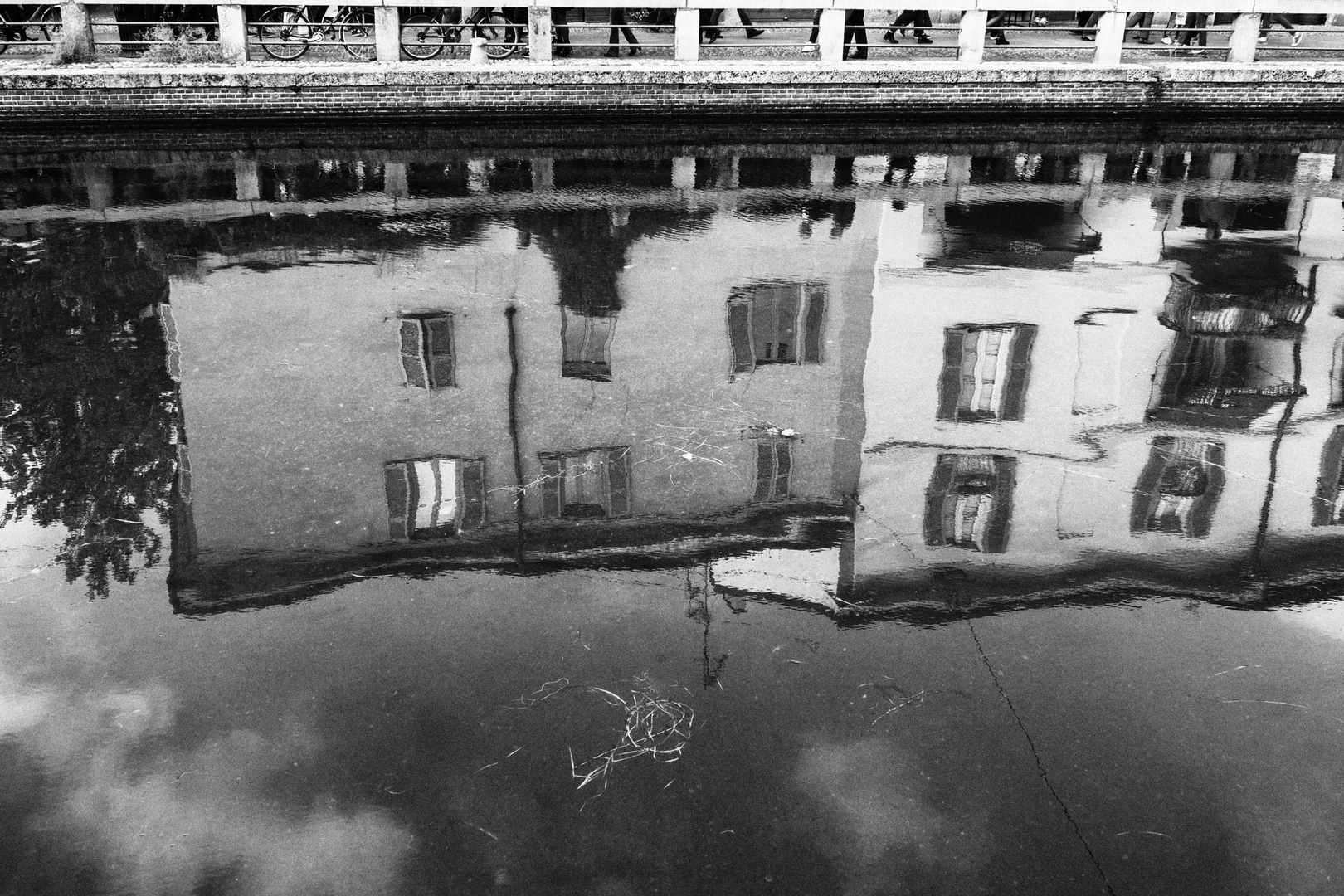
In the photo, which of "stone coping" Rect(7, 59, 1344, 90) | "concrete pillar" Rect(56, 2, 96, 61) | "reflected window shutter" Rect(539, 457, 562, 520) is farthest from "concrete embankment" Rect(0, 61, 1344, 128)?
"reflected window shutter" Rect(539, 457, 562, 520)

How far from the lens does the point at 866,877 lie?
388 centimetres

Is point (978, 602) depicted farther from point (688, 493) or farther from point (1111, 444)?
point (1111, 444)

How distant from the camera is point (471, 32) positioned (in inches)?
835

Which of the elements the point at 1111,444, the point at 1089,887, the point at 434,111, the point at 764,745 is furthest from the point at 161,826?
the point at 434,111

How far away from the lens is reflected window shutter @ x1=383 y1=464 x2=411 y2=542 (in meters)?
5.91

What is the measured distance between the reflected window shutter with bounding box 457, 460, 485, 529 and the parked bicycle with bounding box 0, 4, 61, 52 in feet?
47.0

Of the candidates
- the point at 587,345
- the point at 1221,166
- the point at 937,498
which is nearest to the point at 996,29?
the point at 1221,166

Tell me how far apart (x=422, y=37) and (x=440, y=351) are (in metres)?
13.8

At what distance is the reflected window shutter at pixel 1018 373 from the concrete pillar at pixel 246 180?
25.8 feet

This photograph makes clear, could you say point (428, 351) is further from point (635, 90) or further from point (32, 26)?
point (32, 26)

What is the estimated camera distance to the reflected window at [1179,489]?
241 inches

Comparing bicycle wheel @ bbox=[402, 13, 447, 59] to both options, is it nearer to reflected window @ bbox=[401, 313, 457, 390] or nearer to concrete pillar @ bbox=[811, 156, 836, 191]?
concrete pillar @ bbox=[811, 156, 836, 191]

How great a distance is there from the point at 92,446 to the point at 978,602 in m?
4.66

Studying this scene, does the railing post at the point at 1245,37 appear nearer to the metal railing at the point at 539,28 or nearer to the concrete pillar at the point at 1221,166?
the metal railing at the point at 539,28
